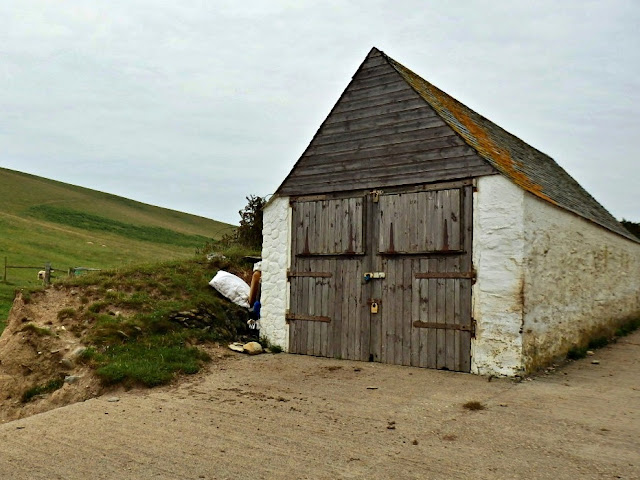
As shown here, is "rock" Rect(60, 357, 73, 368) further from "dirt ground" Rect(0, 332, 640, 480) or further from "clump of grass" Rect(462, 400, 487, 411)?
"clump of grass" Rect(462, 400, 487, 411)

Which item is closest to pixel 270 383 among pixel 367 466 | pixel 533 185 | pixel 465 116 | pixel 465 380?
pixel 465 380

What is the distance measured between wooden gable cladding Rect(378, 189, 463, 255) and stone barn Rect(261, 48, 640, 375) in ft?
0.06

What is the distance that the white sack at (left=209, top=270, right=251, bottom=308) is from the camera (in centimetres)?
1261

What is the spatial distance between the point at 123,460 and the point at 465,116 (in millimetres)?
9069

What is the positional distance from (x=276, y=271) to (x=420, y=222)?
3.42m

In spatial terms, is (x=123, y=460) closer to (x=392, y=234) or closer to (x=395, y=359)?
(x=395, y=359)

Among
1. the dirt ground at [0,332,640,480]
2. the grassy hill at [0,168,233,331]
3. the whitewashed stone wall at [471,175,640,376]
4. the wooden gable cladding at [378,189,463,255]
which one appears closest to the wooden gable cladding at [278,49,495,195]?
the wooden gable cladding at [378,189,463,255]

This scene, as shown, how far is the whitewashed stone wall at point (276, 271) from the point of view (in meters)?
11.3

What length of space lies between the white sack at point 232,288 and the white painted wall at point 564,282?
20.8 ft

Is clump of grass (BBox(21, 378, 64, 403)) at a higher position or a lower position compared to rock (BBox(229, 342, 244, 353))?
lower

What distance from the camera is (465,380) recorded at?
840cm

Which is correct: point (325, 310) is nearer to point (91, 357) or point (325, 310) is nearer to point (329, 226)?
point (329, 226)

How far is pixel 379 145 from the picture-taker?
10.3 meters

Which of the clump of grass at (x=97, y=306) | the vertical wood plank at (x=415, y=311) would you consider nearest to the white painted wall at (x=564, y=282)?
the vertical wood plank at (x=415, y=311)
